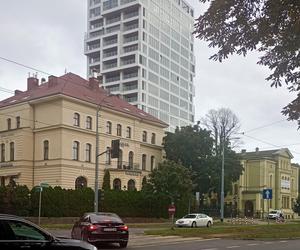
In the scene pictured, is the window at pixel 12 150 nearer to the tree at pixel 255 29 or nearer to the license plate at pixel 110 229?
the license plate at pixel 110 229

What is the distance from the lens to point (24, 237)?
10.0 meters

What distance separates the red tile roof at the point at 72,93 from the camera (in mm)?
68375

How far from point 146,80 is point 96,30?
64.7 feet

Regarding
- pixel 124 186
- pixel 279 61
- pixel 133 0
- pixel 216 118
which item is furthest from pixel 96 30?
pixel 279 61

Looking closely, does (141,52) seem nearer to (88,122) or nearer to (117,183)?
(88,122)

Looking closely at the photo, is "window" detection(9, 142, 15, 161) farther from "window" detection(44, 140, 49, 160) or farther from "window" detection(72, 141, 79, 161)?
"window" detection(72, 141, 79, 161)

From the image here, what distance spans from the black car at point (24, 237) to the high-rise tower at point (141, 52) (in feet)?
384

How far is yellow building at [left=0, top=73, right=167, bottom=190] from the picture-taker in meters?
66.4

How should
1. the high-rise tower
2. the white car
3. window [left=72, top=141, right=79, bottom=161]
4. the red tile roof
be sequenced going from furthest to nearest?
the high-rise tower → the red tile roof → window [left=72, top=141, right=79, bottom=161] → the white car

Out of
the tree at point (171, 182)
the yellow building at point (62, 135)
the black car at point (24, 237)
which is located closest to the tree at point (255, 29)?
the black car at point (24, 237)

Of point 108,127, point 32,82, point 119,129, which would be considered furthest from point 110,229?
point 32,82

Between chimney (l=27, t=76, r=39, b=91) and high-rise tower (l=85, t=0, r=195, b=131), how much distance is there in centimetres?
5282

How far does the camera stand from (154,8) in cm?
13625

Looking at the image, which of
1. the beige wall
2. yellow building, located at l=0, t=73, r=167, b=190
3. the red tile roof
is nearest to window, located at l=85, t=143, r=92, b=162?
yellow building, located at l=0, t=73, r=167, b=190
